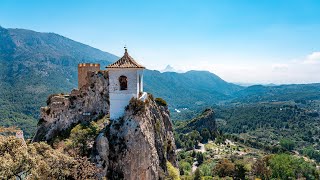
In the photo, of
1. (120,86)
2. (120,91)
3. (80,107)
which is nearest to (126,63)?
(120,86)

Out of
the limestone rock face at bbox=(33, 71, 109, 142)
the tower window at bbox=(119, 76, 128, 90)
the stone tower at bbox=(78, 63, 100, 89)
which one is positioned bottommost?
the limestone rock face at bbox=(33, 71, 109, 142)

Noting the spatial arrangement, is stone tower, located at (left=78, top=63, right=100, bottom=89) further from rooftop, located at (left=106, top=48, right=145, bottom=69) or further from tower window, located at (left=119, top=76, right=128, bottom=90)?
tower window, located at (left=119, top=76, right=128, bottom=90)

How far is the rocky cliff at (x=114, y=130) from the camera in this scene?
3584 cm

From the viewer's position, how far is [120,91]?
3919 centimetres

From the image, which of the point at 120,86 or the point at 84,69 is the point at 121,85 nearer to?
the point at 120,86

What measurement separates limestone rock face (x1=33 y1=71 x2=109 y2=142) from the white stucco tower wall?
368 cm

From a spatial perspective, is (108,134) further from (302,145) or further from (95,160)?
(302,145)

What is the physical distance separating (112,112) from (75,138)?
5.33m

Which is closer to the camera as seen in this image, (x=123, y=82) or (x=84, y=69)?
(x=123, y=82)

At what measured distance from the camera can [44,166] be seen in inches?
978

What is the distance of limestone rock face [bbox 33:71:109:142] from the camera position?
139 feet

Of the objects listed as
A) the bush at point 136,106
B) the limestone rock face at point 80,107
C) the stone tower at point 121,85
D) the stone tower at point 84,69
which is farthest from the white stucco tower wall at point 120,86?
the stone tower at point 84,69

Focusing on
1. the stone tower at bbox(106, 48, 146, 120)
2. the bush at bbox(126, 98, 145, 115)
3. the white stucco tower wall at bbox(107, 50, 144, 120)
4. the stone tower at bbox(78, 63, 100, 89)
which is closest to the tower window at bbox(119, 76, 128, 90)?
the stone tower at bbox(106, 48, 146, 120)

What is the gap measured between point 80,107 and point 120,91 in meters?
7.08
